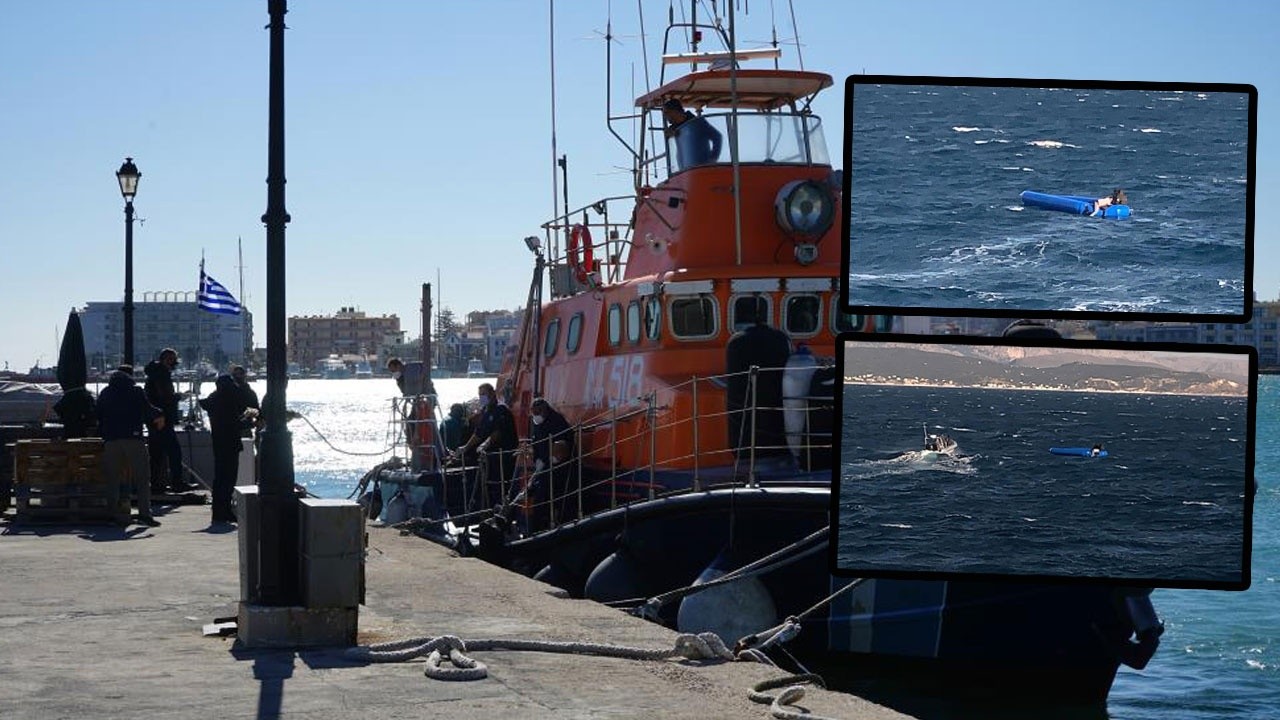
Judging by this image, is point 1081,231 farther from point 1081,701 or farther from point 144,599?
point 1081,701

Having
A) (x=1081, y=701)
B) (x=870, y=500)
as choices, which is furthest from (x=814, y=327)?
(x=870, y=500)

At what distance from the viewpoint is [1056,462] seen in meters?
2.58

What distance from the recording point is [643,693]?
7.13 meters

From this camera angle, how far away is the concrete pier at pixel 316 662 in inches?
264

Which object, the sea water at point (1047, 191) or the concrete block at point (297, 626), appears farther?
the concrete block at point (297, 626)

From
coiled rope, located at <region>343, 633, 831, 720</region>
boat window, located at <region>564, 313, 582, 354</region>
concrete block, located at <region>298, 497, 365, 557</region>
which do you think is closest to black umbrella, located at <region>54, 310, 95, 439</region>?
boat window, located at <region>564, 313, 582, 354</region>

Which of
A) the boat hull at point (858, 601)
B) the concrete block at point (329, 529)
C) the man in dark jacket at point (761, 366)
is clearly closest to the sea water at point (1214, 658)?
the boat hull at point (858, 601)

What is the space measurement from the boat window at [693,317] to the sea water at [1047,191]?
12.6m

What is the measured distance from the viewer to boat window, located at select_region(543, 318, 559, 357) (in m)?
18.3

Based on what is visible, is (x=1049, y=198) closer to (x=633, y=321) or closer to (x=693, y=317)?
(x=693, y=317)

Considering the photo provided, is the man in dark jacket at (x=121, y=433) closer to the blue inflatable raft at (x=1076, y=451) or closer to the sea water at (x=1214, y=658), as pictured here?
the sea water at (x=1214, y=658)

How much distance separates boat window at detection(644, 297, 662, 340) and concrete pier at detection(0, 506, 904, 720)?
370 cm

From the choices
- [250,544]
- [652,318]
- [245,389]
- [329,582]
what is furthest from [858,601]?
[245,389]

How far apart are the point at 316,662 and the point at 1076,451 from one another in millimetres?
5947
